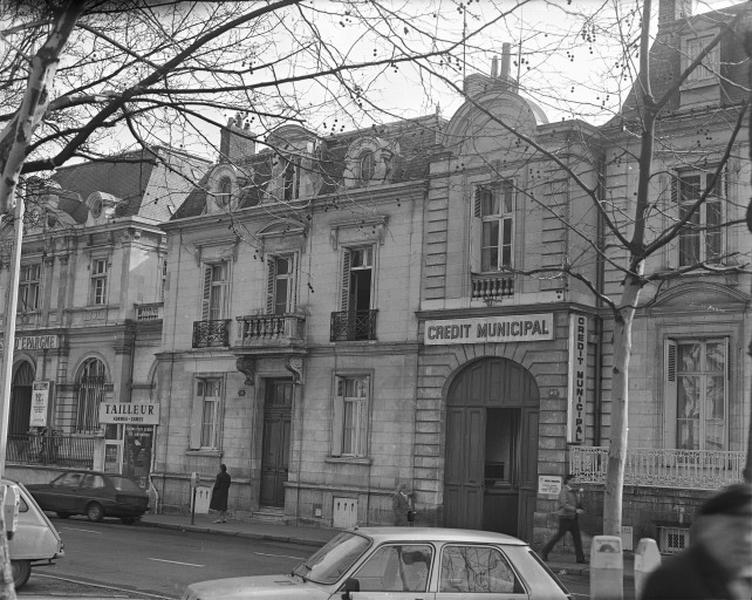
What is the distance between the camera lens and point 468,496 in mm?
26562

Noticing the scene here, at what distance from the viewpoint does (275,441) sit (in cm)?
3209

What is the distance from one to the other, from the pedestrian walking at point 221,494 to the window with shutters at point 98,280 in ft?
40.9

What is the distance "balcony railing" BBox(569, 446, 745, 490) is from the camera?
22.5m

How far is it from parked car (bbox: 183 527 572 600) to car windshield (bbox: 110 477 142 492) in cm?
2116

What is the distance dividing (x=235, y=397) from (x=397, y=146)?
8.93m

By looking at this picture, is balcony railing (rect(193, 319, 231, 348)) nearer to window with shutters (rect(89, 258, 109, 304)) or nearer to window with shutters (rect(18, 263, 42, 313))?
window with shutters (rect(89, 258, 109, 304))

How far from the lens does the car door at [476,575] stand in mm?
9539

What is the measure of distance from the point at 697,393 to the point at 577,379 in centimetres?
262

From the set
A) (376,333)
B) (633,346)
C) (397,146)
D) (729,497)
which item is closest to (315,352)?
(376,333)

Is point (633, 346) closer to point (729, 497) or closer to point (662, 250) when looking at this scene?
point (662, 250)

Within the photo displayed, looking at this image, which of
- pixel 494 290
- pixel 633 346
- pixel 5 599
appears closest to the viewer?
pixel 5 599

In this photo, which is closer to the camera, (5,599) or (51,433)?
(5,599)

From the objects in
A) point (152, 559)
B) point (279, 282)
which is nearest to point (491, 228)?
point (279, 282)

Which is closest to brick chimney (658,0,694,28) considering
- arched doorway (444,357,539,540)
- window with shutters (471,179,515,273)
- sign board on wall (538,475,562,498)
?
window with shutters (471,179,515,273)
